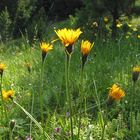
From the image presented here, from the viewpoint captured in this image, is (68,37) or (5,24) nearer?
(68,37)

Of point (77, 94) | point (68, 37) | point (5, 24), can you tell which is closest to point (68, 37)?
point (68, 37)

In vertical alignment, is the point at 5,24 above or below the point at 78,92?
below

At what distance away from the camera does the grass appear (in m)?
3.44

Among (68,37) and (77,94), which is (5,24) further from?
(68,37)

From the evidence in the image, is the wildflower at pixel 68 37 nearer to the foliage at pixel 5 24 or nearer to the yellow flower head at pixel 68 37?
the yellow flower head at pixel 68 37

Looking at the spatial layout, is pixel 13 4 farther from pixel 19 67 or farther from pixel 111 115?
pixel 111 115

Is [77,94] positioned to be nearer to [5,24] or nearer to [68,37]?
[68,37]

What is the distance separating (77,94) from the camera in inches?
175

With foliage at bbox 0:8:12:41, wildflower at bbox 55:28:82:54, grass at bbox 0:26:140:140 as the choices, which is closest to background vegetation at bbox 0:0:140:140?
grass at bbox 0:26:140:140

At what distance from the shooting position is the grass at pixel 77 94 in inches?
135

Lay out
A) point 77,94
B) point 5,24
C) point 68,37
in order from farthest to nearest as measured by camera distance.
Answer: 1. point 5,24
2. point 77,94
3. point 68,37

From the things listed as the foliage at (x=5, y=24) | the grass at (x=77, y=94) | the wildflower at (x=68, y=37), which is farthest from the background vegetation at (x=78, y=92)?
the foliage at (x=5, y=24)

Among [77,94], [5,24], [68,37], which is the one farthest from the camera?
[5,24]

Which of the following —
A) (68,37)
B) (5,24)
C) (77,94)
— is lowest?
(5,24)
